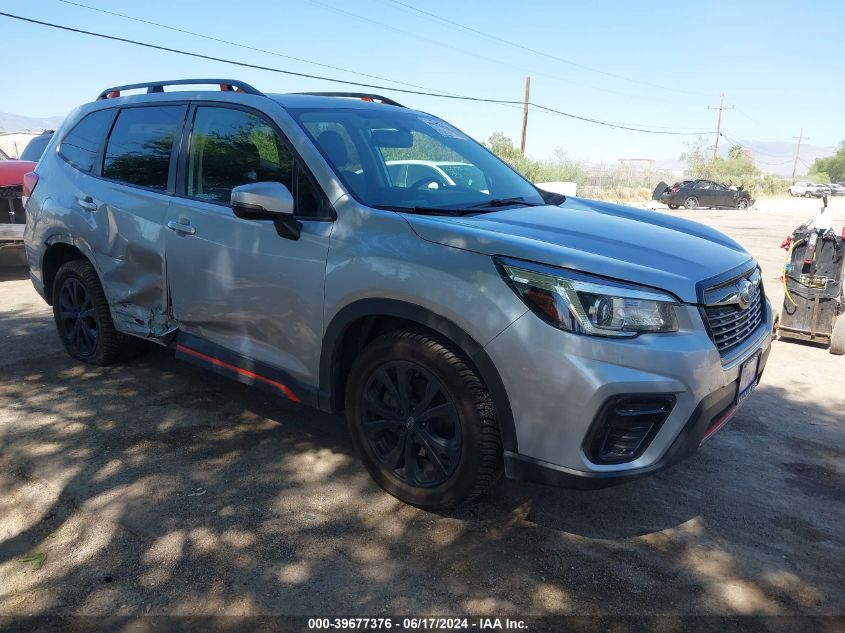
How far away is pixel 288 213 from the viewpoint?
9.98 feet

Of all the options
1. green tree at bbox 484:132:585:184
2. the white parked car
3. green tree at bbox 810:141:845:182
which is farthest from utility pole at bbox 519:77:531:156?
green tree at bbox 810:141:845:182

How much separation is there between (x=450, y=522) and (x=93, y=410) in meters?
2.49

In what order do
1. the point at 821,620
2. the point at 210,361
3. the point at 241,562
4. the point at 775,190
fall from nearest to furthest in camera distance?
the point at 821,620
the point at 241,562
the point at 210,361
the point at 775,190

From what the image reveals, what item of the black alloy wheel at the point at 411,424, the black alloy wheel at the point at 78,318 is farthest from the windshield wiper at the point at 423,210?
the black alloy wheel at the point at 78,318

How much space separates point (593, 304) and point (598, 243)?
44 cm

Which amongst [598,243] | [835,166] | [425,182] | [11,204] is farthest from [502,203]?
[835,166]

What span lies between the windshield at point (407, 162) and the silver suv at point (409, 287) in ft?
0.05

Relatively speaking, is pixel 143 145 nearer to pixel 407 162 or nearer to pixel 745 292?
pixel 407 162

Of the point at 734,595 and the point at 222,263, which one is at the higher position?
the point at 222,263

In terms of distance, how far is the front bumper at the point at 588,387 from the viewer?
2387 mm

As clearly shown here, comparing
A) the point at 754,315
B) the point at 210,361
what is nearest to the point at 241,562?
the point at 210,361

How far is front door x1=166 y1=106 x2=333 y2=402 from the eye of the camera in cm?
317

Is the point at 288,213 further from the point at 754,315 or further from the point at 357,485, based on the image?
the point at 754,315

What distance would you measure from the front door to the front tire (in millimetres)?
359
